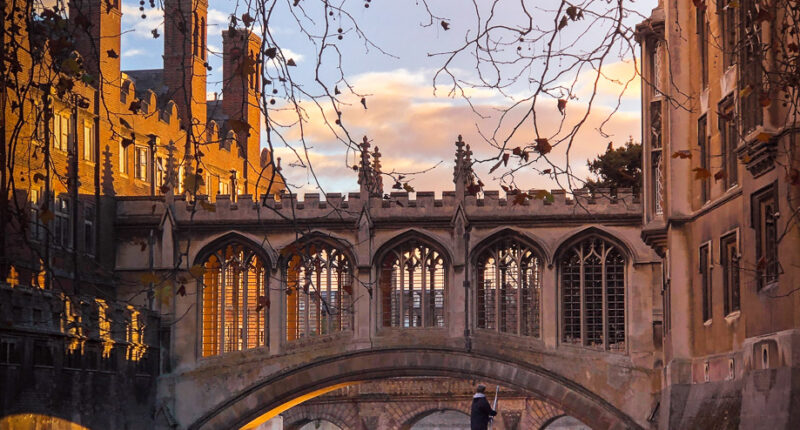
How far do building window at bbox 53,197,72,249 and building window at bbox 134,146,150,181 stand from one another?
5043mm

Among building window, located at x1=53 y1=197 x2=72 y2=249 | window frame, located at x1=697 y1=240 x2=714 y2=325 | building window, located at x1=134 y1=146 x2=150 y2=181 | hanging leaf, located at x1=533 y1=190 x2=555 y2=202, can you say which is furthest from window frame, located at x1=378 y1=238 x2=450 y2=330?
hanging leaf, located at x1=533 y1=190 x2=555 y2=202

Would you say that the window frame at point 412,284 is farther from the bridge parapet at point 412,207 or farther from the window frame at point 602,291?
the window frame at point 602,291

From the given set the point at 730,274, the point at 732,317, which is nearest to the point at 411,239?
the point at 730,274

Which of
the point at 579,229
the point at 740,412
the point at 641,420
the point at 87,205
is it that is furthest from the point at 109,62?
the point at 740,412

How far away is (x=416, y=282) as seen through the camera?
3553 cm

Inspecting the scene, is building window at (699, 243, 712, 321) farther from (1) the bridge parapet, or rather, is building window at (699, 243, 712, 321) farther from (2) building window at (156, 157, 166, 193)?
(2) building window at (156, 157, 166, 193)

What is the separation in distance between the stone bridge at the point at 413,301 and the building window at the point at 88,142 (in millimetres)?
1691

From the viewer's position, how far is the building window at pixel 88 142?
3534cm

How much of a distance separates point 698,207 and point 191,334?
16993 millimetres

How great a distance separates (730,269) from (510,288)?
1565 cm

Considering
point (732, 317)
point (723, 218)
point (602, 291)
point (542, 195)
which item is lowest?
point (732, 317)

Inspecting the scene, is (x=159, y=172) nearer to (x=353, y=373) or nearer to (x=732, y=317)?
(x=353, y=373)

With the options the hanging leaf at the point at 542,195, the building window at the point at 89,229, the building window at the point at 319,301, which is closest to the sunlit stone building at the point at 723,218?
the hanging leaf at the point at 542,195

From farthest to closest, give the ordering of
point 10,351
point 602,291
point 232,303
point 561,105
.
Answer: point 232,303
point 602,291
point 10,351
point 561,105
